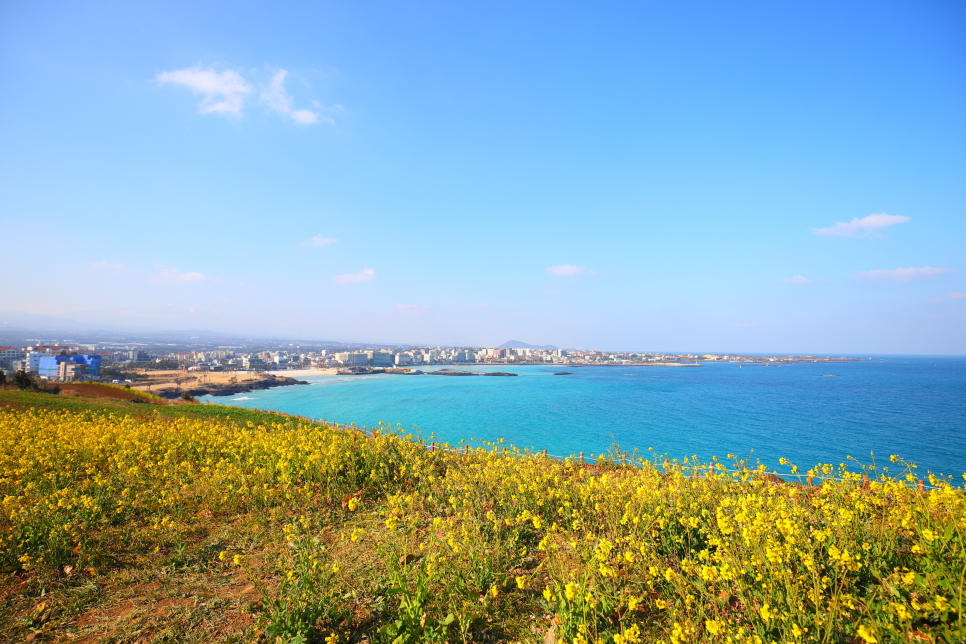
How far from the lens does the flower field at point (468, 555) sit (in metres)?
3.79

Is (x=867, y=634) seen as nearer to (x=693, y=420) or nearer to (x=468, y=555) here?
(x=468, y=555)

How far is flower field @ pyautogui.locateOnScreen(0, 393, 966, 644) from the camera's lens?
3.79 metres

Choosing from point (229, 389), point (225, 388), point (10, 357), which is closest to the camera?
point (225, 388)

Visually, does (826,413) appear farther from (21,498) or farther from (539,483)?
(21,498)

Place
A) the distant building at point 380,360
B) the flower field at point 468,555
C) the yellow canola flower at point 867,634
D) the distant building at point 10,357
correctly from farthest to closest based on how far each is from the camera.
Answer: the distant building at point 380,360 < the distant building at point 10,357 < the flower field at point 468,555 < the yellow canola flower at point 867,634

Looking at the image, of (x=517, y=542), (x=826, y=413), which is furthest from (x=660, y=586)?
(x=826, y=413)

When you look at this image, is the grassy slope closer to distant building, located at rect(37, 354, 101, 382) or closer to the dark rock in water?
the dark rock in water

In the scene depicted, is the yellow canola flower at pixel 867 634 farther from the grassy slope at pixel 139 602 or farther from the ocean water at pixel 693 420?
the ocean water at pixel 693 420

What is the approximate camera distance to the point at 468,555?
5.14 metres

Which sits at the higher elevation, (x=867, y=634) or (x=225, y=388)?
(x=867, y=634)

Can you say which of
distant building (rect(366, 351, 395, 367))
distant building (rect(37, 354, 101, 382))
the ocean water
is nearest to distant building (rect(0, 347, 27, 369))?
distant building (rect(37, 354, 101, 382))

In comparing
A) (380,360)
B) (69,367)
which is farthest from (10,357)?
(380,360)

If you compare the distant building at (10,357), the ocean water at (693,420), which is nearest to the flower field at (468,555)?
the ocean water at (693,420)

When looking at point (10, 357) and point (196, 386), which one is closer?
point (196, 386)
